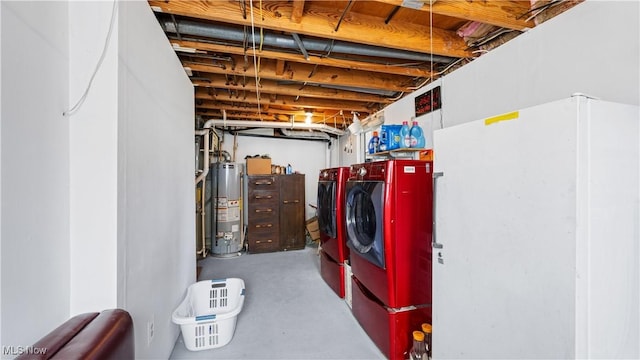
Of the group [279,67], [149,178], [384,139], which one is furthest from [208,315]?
[279,67]

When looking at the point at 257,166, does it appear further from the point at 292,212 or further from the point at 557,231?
the point at 557,231

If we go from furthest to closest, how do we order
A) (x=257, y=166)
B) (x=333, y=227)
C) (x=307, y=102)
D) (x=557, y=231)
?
1. (x=257, y=166)
2. (x=307, y=102)
3. (x=333, y=227)
4. (x=557, y=231)

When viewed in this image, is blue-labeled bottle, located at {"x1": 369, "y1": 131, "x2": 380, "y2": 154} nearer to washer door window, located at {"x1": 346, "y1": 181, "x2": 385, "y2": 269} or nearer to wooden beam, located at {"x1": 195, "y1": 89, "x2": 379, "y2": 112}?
washer door window, located at {"x1": 346, "y1": 181, "x2": 385, "y2": 269}

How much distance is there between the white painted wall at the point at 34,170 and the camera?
758 mm

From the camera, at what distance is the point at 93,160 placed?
1.03 metres

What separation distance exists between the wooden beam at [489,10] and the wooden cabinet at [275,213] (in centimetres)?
344

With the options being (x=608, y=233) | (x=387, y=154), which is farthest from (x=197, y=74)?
(x=608, y=233)

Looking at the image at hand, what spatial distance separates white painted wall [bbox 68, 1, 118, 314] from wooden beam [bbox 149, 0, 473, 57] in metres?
0.59

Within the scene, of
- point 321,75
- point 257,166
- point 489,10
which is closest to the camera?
point 489,10

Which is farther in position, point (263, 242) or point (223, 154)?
A: point (223, 154)

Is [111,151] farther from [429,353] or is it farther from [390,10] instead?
[429,353]

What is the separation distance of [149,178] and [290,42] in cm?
140

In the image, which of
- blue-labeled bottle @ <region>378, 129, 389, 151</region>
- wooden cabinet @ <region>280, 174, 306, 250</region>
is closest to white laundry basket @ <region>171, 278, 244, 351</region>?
blue-labeled bottle @ <region>378, 129, 389, 151</region>

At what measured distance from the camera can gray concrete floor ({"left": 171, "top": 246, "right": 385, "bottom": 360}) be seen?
6.18 ft
